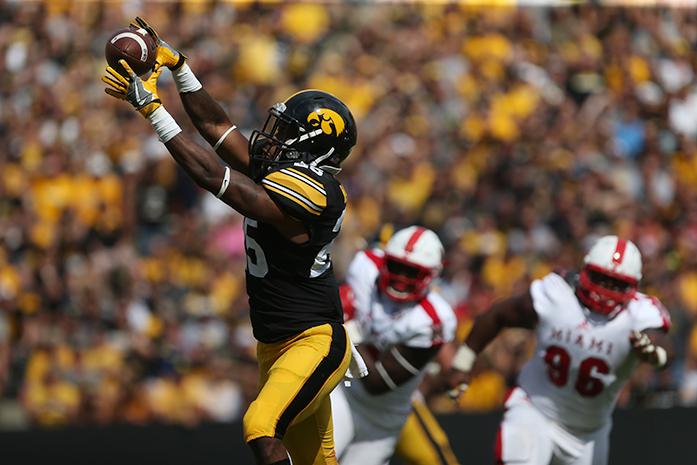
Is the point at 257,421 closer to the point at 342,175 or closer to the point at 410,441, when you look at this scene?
the point at 410,441

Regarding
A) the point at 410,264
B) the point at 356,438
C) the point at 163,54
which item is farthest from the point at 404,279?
the point at 163,54

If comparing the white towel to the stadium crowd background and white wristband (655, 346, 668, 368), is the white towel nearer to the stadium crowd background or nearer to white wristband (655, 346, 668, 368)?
white wristband (655, 346, 668, 368)

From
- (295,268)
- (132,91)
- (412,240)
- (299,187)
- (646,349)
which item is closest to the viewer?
(132,91)

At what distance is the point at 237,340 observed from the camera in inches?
351

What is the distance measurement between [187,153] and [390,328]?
203 cm

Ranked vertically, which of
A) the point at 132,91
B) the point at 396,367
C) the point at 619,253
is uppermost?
the point at 132,91

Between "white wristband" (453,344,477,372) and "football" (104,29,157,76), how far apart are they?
7.44ft

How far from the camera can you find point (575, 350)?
5691 mm

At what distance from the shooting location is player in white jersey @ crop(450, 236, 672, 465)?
5629 millimetres

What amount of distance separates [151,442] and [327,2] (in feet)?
17.2

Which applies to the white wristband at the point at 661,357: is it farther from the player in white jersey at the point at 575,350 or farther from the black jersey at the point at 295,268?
the black jersey at the point at 295,268

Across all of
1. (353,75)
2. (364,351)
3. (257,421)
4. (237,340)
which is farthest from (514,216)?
(257,421)

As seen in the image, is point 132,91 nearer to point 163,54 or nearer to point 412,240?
point 163,54

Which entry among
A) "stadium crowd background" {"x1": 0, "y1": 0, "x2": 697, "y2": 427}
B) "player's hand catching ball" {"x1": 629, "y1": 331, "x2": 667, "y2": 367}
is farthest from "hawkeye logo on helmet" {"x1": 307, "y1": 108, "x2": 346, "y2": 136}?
"stadium crowd background" {"x1": 0, "y1": 0, "x2": 697, "y2": 427}
